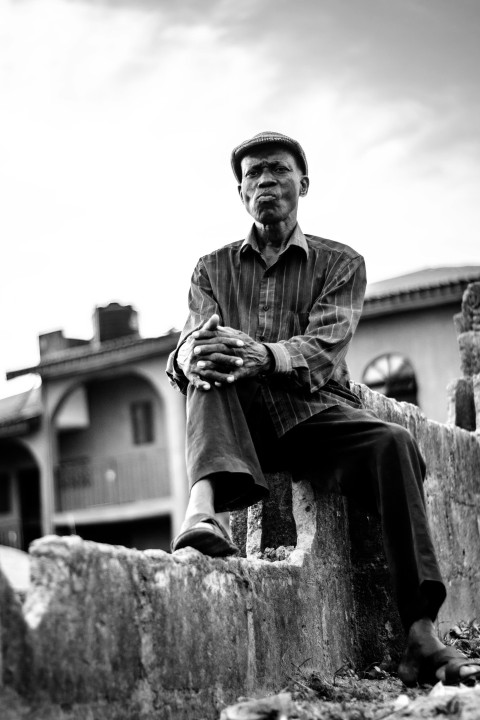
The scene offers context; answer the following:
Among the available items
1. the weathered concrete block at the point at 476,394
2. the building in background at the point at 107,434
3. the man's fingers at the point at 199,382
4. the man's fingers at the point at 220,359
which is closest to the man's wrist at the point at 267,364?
the man's fingers at the point at 220,359

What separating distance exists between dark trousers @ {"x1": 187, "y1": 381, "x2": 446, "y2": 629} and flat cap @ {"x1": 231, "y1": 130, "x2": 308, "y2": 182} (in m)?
1.04

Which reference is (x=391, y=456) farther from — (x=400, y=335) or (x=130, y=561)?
(x=400, y=335)

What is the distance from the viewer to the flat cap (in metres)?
4.16

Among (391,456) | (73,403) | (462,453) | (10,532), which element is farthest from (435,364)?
(391,456)

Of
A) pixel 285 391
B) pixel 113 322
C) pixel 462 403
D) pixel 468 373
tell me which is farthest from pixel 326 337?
pixel 113 322

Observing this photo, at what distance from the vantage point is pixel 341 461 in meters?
3.84

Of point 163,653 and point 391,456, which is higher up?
point 391,456

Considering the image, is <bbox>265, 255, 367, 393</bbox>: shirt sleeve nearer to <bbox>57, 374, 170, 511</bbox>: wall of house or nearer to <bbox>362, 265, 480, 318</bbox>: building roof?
<bbox>362, 265, 480, 318</bbox>: building roof

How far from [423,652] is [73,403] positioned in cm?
2044

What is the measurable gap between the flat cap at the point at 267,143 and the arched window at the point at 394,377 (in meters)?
14.6

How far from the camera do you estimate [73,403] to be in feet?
76.8

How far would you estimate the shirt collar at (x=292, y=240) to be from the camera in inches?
165

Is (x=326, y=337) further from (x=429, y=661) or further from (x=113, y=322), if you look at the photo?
(x=113, y=322)

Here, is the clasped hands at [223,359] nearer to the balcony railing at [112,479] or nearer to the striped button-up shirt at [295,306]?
the striped button-up shirt at [295,306]
